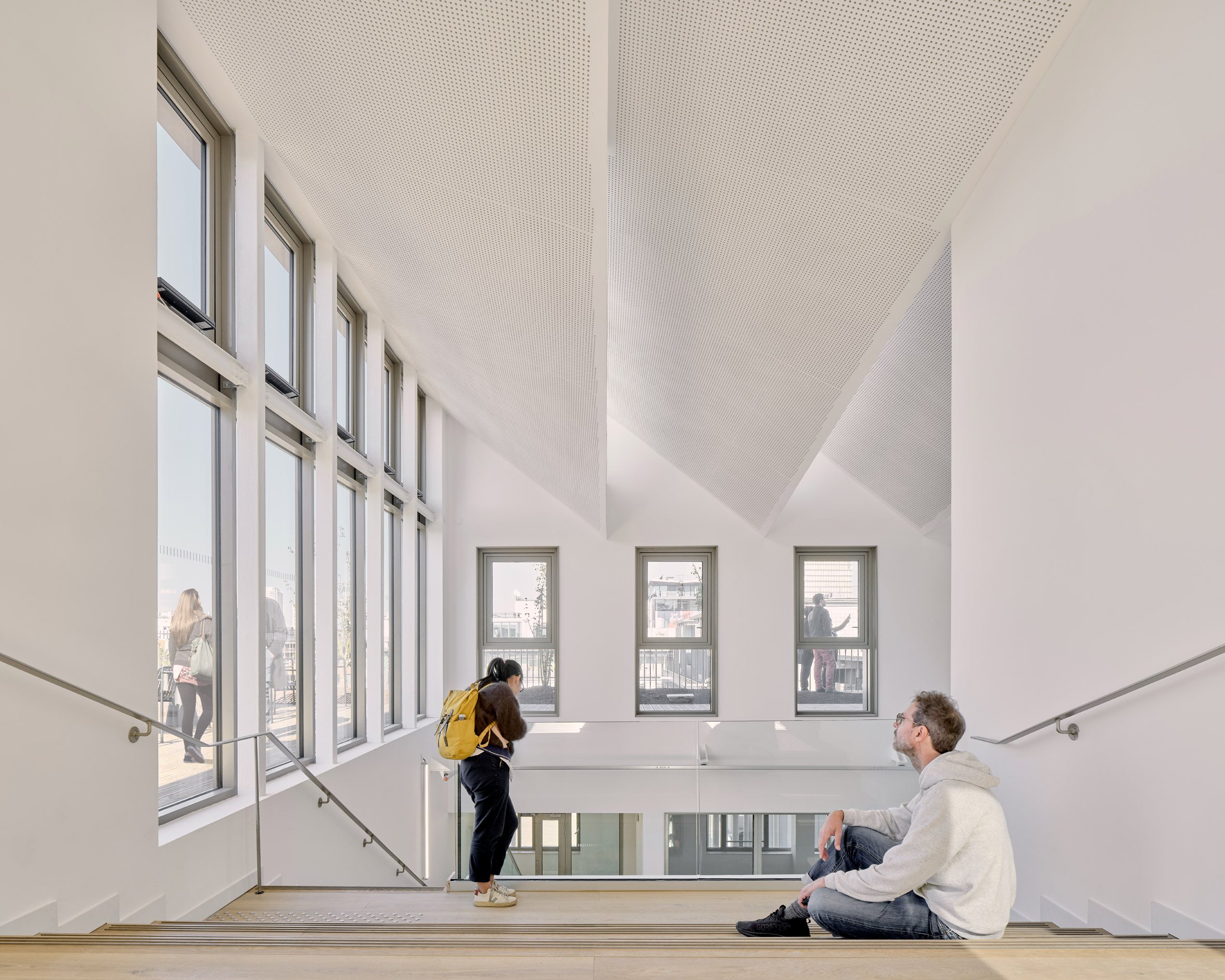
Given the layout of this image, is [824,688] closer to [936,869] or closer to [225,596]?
[225,596]

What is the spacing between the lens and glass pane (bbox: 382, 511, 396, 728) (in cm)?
806

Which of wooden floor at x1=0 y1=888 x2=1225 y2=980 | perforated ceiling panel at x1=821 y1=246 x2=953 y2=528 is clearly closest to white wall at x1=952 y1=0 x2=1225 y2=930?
wooden floor at x1=0 y1=888 x2=1225 y2=980

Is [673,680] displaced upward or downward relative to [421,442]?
downward

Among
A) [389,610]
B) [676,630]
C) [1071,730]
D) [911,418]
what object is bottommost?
[676,630]

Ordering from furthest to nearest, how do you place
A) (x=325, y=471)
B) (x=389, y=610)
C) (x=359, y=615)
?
(x=389, y=610)
(x=359, y=615)
(x=325, y=471)

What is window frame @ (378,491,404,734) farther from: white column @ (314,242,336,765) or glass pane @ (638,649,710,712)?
glass pane @ (638,649,710,712)

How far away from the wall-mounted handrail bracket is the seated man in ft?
1.48

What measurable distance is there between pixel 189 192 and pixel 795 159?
271cm

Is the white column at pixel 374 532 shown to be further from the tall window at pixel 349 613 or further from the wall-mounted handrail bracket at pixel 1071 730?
the wall-mounted handrail bracket at pixel 1071 730

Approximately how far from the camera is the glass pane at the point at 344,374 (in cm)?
688

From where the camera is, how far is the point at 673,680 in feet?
32.7

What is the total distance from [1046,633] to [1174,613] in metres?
0.71

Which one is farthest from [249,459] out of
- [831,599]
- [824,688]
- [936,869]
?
[824,688]

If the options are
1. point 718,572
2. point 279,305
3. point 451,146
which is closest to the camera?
point 451,146
